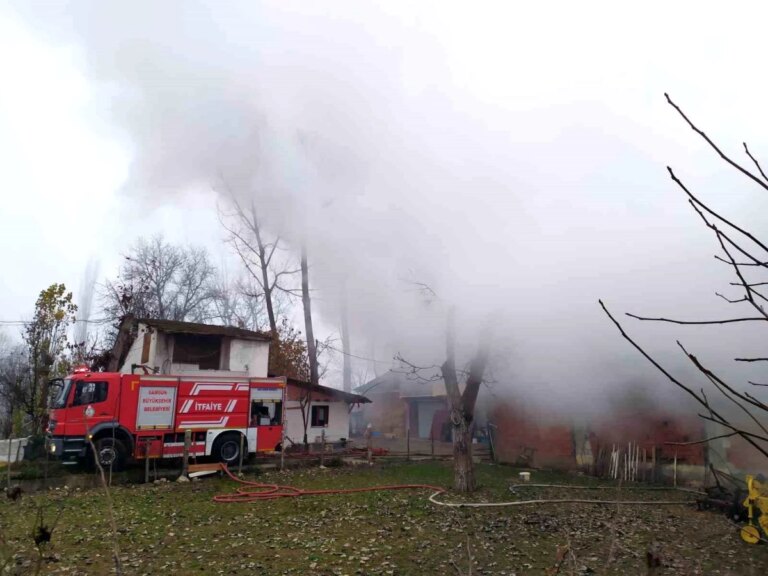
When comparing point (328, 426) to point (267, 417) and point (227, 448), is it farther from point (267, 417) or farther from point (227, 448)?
point (227, 448)

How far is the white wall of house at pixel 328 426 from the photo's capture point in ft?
80.0

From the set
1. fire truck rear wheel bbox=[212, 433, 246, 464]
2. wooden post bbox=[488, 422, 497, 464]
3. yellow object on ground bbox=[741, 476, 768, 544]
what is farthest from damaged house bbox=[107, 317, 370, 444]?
yellow object on ground bbox=[741, 476, 768, 544]

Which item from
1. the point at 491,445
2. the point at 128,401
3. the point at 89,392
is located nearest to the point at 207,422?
the point at 128,401

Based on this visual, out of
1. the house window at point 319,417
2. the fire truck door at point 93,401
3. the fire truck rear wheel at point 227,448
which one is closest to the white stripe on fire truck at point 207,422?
the fire truck rear wheel at point 227,448

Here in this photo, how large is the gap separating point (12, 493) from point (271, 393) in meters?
14.3

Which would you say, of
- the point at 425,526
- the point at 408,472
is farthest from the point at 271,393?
the point at 425,526

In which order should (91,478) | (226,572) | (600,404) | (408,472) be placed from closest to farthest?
(226,572)
(91,478)
(408,472)
(600,404)

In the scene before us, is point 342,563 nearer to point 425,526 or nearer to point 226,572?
point 226,572

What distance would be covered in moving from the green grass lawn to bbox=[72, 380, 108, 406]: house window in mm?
3022

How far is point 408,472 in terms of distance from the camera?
15852 millimetres

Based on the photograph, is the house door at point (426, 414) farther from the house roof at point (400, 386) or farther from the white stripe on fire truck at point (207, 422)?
the white stripe on fire truck at point (207, 422)

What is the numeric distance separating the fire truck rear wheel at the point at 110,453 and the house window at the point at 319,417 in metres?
10.7

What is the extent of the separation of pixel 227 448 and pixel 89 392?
423 centimetres

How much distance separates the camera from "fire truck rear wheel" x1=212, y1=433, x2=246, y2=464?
16328 mm
